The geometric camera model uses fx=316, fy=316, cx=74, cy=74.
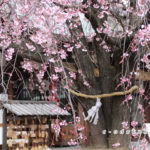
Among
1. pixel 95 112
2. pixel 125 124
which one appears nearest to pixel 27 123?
pixel 95 112

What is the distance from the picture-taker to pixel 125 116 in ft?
17.3

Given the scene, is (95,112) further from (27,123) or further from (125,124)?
(27,123)

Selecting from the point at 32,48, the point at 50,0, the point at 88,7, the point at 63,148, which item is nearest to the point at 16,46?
the point at 32,48

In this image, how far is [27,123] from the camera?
21.0 ft

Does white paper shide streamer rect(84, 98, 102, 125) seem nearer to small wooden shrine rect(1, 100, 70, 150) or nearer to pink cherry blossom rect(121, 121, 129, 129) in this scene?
pink cherry blossom rect(121, 121, 129, 129)

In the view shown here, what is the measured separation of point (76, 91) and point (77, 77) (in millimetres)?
310

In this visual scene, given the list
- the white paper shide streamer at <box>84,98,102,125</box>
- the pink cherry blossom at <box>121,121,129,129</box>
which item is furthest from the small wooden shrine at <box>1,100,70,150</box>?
the pink cherry blossom at <box>121,121,129,129</box>

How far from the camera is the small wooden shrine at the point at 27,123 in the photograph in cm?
598

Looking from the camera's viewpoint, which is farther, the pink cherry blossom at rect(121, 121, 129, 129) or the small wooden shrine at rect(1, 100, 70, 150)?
the small wooden shrine at rect(1, 100, 70, 150)

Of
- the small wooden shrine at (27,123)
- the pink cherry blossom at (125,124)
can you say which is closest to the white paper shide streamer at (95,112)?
the pink cherry blossom at (125,124)

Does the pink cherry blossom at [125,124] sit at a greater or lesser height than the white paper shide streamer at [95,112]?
lesser

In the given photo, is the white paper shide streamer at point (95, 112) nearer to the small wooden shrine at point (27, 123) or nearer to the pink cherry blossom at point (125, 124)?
the pink cherry blossom at point (125, 124)

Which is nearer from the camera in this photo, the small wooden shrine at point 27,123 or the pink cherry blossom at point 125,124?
the pink cherry blossom at point 125,124

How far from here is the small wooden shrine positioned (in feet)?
19.6
